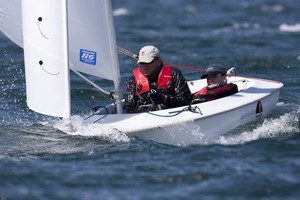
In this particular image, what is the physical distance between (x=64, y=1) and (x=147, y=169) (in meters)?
1.81

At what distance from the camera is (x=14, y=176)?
6.01 m

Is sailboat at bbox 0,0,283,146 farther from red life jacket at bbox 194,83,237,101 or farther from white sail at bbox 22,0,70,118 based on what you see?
red life jacket at bbox 194,83,237,101

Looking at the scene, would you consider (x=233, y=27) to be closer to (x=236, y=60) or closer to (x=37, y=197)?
(x=236, y=60)

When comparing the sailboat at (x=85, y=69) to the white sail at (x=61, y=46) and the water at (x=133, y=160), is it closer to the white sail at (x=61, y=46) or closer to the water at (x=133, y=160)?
the white sail at (x=61, y=46)

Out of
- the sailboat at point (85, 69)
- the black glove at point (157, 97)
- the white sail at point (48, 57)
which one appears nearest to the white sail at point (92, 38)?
the sailboat at point (85, 69)

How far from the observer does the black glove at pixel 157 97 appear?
7301 millimetres

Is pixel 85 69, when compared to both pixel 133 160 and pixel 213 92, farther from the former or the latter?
pixel 213 92

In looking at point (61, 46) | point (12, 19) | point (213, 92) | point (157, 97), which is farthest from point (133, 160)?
point (12, 19)

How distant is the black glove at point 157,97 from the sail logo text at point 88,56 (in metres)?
0.65

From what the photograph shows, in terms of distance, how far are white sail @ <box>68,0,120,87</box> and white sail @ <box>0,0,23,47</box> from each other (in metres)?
0.66

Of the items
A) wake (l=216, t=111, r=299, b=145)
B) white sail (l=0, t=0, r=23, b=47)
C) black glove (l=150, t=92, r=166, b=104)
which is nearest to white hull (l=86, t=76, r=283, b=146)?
wake (l=216, t=111, r=299, b=145)

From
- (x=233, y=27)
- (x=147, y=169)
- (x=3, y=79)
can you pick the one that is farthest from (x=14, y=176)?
(x=233, y=27)

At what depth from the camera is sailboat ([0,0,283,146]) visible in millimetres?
6914

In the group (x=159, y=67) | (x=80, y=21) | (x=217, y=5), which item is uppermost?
(x=80, y=21)
